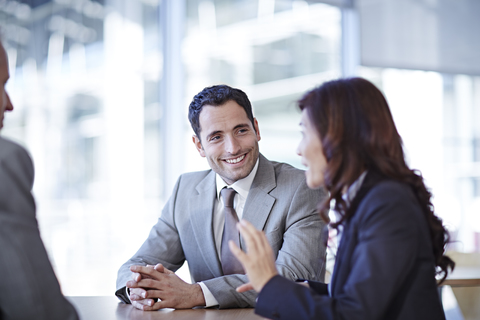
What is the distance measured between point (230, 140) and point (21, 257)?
51.5 inches

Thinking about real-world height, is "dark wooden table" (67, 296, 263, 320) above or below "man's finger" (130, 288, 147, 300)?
below

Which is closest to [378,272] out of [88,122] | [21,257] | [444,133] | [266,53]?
[21,257]

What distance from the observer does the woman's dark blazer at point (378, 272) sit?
1.06 meters

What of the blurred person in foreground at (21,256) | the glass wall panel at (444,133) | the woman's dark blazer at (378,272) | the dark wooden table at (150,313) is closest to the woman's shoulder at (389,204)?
the woman's dark blazer at (378,272)

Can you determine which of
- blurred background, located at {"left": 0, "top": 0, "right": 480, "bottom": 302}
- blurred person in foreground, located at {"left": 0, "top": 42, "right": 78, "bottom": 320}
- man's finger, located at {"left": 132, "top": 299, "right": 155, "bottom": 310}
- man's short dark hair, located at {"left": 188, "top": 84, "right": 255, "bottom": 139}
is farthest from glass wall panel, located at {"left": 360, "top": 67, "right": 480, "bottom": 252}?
blurred person in foreground, located at {"left": 0, "top": 42, "right": 78, "bottom": 320}

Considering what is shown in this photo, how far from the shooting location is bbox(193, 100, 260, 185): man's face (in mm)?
2172

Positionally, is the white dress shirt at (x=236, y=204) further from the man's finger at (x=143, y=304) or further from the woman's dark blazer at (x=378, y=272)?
the woman's dark blazer at (x=378, y=272)

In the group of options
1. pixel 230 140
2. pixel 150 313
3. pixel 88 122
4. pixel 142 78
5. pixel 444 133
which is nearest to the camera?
pixel 150 313

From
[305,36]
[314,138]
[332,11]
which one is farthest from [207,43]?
[314,138]

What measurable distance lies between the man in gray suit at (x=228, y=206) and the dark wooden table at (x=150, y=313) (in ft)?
0.54

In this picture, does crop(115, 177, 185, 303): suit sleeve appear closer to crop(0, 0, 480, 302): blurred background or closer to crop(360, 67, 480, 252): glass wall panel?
crop(0, 0, 480, 302): blurred background

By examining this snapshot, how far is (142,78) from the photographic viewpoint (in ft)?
12.5

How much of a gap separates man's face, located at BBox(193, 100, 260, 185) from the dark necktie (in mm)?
87

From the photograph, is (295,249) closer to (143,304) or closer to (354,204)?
(143,304)
